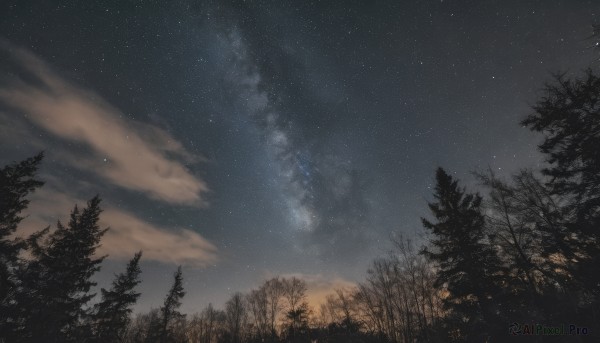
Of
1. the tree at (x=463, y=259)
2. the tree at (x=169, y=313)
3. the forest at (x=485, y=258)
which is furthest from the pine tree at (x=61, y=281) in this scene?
the tree at (x=463, y=259)

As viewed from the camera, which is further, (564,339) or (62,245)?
(62,245)

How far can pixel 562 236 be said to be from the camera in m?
17.8

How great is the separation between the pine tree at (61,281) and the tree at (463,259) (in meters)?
26.9

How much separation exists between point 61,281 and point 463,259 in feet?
95.9

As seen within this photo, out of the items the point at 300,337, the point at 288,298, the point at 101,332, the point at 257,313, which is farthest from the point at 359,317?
the point at 101,332

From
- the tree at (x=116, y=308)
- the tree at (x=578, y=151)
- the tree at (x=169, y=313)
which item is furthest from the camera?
the tree at (x=169, y=313)

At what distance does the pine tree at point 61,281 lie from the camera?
58.6 ft

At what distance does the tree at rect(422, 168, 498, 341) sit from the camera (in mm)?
18500

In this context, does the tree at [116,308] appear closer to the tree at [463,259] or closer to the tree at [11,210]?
the tree at [11,210]

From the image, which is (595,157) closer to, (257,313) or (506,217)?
(506,217)

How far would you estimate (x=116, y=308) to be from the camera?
27109mm

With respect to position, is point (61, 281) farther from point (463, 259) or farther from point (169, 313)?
point (463, 259)

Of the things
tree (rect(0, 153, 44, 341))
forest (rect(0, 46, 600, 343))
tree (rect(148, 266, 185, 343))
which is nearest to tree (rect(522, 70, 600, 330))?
forest (rect(0, 46, 600, 343))

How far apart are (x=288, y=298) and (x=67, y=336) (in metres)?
48.0
